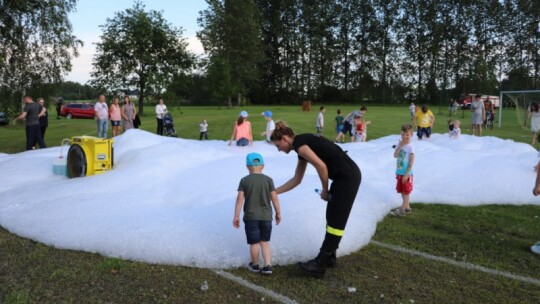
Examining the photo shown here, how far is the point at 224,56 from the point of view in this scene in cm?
5209

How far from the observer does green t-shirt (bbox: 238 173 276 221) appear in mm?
4641

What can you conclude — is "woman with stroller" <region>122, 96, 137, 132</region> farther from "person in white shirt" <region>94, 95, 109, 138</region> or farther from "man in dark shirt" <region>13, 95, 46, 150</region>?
"man in dark shirt" <region>13, 95, 46, 150</region>

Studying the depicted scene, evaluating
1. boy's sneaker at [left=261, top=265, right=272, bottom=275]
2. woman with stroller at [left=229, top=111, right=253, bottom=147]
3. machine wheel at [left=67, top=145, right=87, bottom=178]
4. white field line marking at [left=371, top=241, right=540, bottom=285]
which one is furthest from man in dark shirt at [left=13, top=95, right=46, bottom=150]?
white field line marking at [left=371, top=241, right=540, bottom=285]

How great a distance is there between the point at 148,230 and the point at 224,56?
48.1m

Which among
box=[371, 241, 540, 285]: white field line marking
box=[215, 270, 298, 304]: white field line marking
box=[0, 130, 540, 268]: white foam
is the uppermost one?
box=[0, 130, 540, 268]: white foam

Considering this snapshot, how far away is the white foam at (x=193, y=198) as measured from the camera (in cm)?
535

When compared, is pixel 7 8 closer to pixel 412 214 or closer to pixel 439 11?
pixel 412 214

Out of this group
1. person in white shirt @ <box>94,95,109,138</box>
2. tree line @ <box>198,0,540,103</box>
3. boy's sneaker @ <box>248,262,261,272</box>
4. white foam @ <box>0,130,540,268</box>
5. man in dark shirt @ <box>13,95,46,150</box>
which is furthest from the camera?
tree line @ <box>198,0,540,103</box>

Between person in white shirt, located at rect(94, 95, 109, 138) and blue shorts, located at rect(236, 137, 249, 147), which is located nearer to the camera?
blue shorts, located at rect(236, 137, 249, 147)

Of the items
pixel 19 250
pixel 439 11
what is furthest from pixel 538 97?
pixel 439 11

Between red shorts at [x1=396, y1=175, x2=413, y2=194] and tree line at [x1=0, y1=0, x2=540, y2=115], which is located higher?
tree line at [x1=0, y1=0, x2=540, y2=115]

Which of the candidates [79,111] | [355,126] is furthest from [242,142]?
[79,111]

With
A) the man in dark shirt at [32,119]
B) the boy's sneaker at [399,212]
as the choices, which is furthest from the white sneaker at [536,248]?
the man in dark shirt at [32,119]

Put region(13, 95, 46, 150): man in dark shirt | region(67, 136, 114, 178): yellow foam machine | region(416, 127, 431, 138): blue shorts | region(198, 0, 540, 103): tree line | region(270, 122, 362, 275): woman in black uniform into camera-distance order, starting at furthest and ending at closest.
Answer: region(198, 0, 540, 103): tree line, region(416, 127, 431, 138): blue shorts, region(13, 95, 46, 150): man in dark shirt, region(67, 136, 114, 178): yellow foam machine, region(270, 122, 362, 275): woman in black uniform
